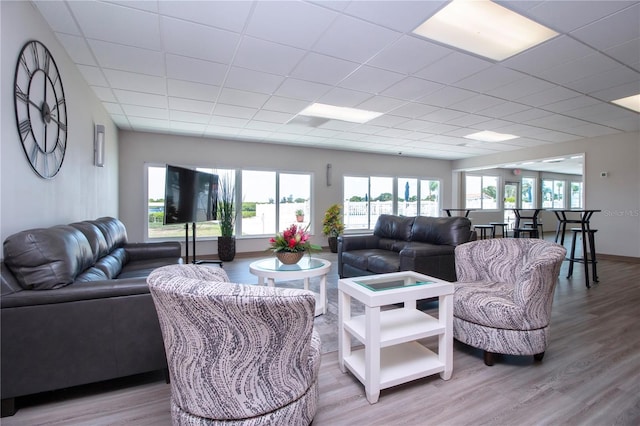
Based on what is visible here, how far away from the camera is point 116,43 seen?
8.88 feet

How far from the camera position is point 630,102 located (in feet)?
14.5

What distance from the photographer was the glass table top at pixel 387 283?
199cm

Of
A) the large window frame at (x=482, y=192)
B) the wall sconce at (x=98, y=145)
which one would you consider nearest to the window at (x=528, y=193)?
the large window frame at (x=482, y=192)

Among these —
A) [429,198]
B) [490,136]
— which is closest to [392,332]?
[490,136]

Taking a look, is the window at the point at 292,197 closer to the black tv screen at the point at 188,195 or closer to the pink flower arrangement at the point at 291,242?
the black tv screen at the point at 188,195

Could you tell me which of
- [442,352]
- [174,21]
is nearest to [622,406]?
[442,352]

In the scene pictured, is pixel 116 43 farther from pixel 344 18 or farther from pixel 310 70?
pixel 344 18

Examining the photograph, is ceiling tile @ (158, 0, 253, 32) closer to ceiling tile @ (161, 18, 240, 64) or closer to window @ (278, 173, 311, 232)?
ceiling tile @ (161, 18, 240, 64)

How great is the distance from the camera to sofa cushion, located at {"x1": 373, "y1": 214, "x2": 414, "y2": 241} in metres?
4.34

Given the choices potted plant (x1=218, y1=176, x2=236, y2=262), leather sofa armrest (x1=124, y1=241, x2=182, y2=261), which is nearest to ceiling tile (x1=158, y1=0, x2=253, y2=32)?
leather sofa armrest (x1=124, y1=241, x2=182, y2=261)

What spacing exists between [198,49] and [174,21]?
0.42 meters

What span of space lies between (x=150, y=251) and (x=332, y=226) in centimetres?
418

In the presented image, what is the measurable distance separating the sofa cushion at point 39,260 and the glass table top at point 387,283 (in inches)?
69.2

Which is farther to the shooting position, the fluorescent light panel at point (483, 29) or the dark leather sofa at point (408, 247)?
the dark leather sofa at point (408, 247)
